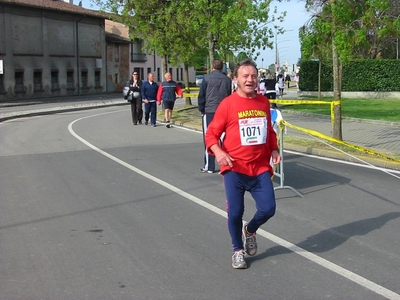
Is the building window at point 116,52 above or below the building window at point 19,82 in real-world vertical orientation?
above

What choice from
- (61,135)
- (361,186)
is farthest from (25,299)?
(61,135)

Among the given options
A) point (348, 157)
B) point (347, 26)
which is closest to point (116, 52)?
point (347, 26)

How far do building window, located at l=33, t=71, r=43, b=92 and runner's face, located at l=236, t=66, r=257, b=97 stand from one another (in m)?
49.2

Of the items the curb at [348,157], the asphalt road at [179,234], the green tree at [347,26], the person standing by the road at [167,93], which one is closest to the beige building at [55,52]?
the person standing by the road at [167,93]

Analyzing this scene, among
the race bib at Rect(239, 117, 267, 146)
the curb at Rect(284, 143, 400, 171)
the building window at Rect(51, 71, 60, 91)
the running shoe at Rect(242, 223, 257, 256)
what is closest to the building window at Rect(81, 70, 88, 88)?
the building window at Rect(51, 71, 60, 91)

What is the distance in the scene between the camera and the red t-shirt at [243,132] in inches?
215

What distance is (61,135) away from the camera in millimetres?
18219

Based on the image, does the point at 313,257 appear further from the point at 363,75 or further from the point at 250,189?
the point at 363,75

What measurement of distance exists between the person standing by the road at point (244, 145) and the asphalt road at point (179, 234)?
0.60 m

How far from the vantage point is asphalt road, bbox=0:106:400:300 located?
16.9 feet

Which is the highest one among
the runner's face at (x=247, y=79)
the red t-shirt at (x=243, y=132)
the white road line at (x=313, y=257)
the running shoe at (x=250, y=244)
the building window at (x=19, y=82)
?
the building window at (x=19, y=82)

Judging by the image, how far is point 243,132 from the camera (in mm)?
5465

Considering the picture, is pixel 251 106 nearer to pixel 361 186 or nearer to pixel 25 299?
pixel 25 299

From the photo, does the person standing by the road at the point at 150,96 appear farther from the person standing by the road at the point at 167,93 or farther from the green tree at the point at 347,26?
the green tree at the point at 347,26
